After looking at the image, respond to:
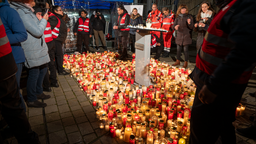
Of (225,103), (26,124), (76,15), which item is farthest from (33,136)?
(76,15)

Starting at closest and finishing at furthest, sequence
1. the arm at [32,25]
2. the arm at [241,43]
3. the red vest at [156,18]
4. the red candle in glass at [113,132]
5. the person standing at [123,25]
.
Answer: the arm at [241,43] → the red candle in glass at [113,132] → the arm at [32,25] → the person standing at [123,25] → the red vest at [156,18]

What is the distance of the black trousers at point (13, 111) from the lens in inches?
68.9

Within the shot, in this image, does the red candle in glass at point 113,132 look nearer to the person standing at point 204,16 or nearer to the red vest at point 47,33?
the red vest at point 47,33

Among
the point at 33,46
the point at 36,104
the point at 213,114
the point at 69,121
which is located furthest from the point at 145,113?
the point at 33,46

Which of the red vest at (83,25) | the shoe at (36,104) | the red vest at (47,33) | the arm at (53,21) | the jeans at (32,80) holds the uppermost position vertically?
the red vest at (83,25)

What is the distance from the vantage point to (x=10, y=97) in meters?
1.83

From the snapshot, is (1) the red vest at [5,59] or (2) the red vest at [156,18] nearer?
(1) the red vest at [5,59]

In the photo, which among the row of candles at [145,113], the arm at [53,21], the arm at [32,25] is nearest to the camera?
the row of candles at [145,113]

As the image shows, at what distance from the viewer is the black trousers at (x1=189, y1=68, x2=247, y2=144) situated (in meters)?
1.40

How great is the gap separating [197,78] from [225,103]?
317 mm

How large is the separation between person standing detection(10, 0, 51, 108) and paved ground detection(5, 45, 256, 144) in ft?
1.15

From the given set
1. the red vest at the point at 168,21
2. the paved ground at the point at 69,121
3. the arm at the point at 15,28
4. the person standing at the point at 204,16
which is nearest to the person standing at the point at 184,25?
the person standing at the point at 204,16

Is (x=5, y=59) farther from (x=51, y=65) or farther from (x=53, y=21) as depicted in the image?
(x=53, y=21)

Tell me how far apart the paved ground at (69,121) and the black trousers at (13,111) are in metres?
0.54
